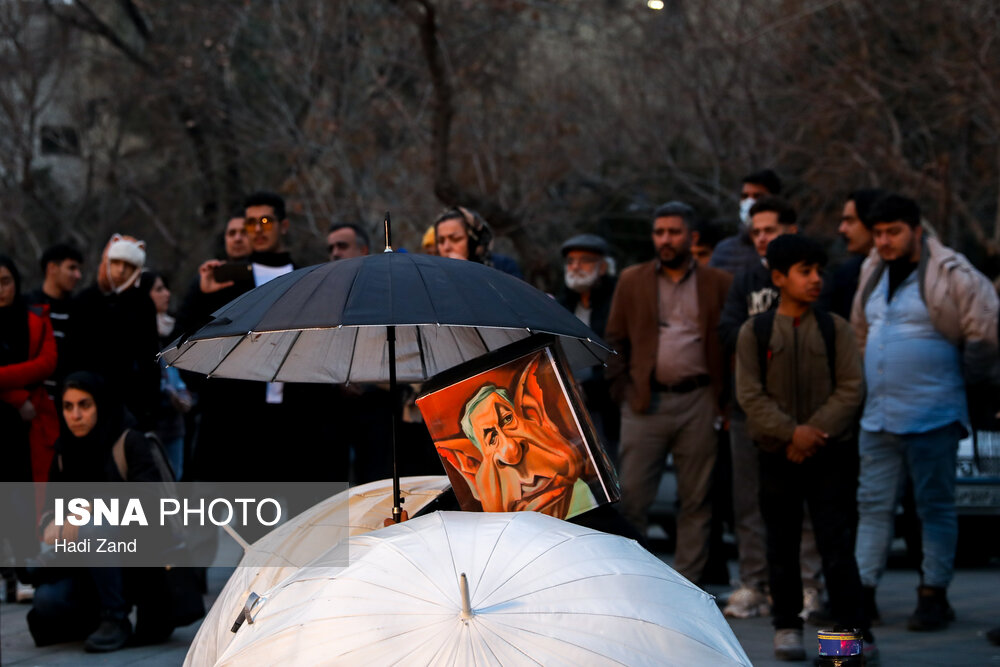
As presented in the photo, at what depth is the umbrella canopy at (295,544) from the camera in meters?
4.29

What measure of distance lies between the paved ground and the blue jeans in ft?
1.12

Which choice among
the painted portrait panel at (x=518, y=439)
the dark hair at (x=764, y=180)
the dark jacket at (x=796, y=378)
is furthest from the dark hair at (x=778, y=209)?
the painted portrait panel at (x=518, y=439)

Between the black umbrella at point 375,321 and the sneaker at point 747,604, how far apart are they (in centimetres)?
288

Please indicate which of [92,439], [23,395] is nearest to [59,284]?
[23,395]

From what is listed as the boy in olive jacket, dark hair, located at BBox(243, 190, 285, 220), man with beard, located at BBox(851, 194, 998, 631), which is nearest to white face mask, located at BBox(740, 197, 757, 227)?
man with beard, located at BBox(851, 194, 998, 631)

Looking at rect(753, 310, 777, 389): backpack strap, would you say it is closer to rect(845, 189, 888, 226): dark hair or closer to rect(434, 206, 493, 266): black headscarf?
rect(845, 189, 888, 226): dark hair

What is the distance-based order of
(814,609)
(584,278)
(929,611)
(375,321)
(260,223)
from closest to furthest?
(375,321), (929,611), (814,609), (260,223), (584,278)

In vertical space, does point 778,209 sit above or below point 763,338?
above

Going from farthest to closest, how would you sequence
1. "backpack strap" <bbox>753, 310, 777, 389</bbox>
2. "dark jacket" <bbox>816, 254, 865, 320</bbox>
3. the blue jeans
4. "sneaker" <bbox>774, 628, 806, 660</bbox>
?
1. "dark jacket" <bbox>816, 254, 865, 320</bbox>
2. the blue jeans
3. "backpack strap" <bbox>753, 310, 777, 389</bbox>
4. "sneaker" <bbox>774, 628, 806, 660</bbox>

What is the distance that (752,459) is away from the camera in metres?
7.49

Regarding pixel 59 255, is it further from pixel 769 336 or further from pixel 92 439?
pixel 769 336

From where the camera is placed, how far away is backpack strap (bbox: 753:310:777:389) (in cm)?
646

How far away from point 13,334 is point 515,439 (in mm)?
5290

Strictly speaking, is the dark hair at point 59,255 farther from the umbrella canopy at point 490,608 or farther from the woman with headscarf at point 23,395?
the umbrella canopy at point 490,608
